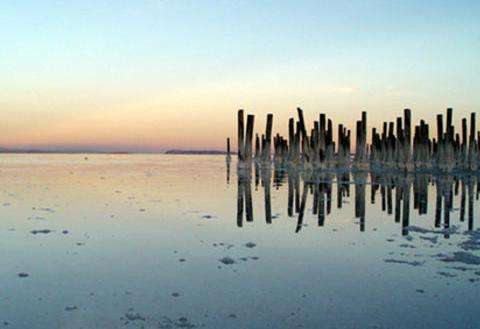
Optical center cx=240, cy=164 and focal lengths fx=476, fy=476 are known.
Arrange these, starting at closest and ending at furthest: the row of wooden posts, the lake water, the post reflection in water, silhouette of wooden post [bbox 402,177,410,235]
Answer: the lake water → silhouette of wooden post [bbox 402,177,410,235] → the post reflection in water → the row of wooden posts

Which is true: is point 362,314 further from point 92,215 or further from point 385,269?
point 92,215

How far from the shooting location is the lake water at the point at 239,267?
4.70 metres

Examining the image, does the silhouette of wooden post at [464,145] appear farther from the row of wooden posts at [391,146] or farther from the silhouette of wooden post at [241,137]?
the silhouette of wooden post at [241,137]

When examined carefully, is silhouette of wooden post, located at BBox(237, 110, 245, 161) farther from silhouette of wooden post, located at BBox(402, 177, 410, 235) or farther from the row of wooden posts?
silhouette of wooden post, located at BBox(402, 177, 410, 235)

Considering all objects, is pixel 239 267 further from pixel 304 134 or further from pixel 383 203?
pixel 304 134

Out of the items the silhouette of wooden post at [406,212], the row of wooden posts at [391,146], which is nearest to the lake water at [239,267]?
the silhouette of wooden post at [406,212]

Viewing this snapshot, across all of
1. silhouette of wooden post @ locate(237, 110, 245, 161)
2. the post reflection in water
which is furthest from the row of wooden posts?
the post reflection in water

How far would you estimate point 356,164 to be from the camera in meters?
30.7

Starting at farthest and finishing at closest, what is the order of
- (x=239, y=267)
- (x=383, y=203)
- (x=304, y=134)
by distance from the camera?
(x=304, y=134), (x=383, y=203), (x=239, y=267)

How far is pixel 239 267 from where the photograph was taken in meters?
6.64

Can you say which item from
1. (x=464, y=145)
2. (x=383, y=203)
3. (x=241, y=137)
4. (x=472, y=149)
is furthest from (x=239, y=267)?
(x=472, y=149)

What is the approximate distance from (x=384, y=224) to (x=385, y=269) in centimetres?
437

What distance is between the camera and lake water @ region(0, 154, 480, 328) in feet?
15.4

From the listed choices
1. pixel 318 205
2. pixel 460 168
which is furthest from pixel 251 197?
pixel 460 168
